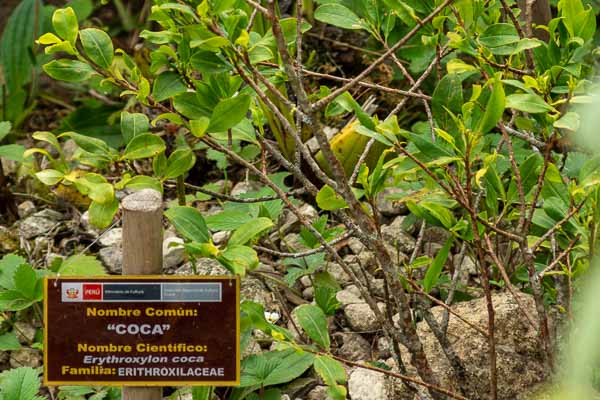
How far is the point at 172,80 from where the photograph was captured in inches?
64.9

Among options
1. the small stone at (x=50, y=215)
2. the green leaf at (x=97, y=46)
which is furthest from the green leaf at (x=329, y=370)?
the small stone at (x=50, y=215)

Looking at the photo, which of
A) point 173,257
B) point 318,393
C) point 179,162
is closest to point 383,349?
point 318,393

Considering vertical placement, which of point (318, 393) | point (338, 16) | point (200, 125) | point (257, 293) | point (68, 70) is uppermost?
point (338, 16)

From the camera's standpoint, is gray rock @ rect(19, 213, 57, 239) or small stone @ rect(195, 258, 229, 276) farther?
gray rock @ rect(19, 213, 57, 239)

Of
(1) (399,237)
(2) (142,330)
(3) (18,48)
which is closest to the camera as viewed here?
(2) (142,330)

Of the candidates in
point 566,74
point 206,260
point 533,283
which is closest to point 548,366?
point 533,283

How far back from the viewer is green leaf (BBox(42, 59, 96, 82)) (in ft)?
5.37

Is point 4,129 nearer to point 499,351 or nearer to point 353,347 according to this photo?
point 353,347

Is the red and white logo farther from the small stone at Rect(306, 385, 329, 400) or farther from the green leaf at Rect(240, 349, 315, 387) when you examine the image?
the small stone at Rect(306, 385, 329, 400)

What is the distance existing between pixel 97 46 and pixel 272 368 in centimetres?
75

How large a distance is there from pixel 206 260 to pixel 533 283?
0.99 m

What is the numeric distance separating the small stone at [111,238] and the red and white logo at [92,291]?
3.04ft

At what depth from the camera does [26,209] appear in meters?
Result: 2.75

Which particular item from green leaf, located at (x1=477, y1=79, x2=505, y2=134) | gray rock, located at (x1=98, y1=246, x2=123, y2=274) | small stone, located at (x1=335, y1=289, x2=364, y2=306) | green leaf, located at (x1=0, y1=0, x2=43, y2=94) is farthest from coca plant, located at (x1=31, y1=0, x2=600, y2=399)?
green leaf, located at (x1=0, y1=0, x2=43, y2=94)
